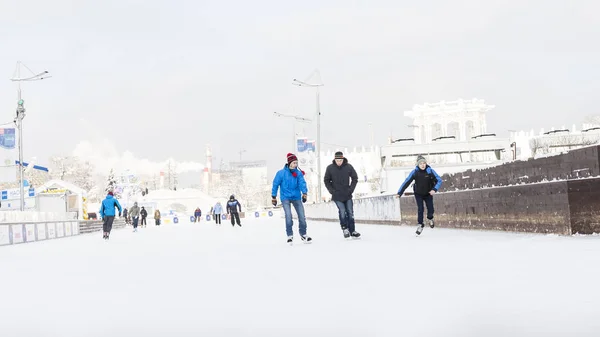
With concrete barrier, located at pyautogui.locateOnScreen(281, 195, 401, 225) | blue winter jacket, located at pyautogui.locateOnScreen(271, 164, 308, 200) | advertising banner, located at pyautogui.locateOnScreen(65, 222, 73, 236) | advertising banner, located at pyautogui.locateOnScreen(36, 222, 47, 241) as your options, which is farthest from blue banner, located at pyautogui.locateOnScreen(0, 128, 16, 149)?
blue winter jacket, located at pyautogui.locateOnScreen(271, 164, 308, 200)

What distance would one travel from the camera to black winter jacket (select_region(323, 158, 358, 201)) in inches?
545

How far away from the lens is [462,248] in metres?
10.2

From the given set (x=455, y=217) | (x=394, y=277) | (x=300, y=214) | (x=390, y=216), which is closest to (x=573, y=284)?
(x=394, y=277)

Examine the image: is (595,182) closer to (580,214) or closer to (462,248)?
(580,214)

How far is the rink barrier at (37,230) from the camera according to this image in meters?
23.7

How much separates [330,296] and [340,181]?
333 inches

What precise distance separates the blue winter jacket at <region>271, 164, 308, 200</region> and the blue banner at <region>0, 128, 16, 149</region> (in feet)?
80.9

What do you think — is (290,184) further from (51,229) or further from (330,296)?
(51,229)

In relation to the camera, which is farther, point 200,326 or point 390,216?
point 390,216

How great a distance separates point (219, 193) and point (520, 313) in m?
170

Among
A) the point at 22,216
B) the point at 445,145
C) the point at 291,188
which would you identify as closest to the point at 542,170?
the point at 291,188

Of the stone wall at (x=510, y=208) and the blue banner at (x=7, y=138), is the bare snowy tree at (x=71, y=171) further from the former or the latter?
the stone wall at (x=510, y=208)

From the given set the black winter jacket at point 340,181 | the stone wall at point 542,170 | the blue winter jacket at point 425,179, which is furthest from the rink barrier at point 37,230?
the stone wall at point 542,170

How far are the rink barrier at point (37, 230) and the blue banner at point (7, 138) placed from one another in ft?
16.0
